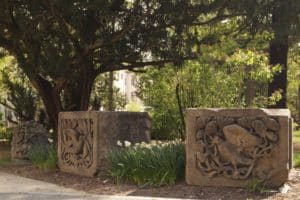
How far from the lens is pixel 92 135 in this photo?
11.1 m

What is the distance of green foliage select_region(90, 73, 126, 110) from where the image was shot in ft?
71.8

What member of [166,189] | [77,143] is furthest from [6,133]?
[166,189]

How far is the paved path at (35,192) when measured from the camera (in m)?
8.64

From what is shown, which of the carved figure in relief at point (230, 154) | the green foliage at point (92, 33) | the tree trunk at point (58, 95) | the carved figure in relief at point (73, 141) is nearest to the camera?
the carved figure in relief at point (230, 154)

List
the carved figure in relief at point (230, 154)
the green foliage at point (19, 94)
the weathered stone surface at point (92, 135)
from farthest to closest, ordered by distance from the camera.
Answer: the green foliage at point (19, 94) → the weathered stone surface at point (92, 135) → the carved figure in relief at point (230, 154)

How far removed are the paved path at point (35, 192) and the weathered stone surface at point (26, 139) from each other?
254 centimetres

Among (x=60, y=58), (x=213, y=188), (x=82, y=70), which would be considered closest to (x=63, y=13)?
(x=60, y=58)

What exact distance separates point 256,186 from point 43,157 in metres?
5.98

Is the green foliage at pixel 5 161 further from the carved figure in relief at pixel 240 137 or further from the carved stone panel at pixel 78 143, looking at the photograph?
the carved figure in relief at pixel 240 137

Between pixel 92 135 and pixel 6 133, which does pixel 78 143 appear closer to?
pixel 92 135

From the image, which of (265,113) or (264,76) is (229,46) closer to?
(264,76)

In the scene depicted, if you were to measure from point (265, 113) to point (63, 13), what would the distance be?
5.68 metres

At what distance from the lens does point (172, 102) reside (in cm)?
1655

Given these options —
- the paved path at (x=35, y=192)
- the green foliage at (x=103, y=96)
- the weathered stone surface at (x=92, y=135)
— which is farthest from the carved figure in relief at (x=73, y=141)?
the green foliage at (x=103, y=96)
